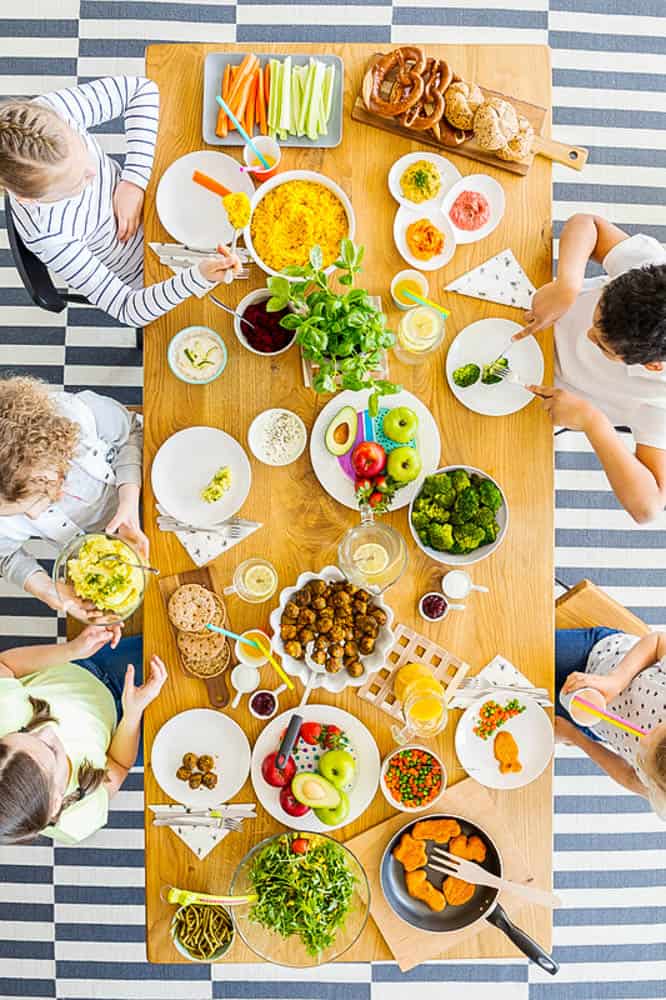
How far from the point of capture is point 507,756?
2.05m

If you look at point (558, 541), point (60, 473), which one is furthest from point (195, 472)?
point (558, 541)

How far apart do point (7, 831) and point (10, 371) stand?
1.88 metres

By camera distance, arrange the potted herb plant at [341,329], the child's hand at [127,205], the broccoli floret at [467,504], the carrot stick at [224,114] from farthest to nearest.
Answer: the child's hand at [127,205] → the carrot stick at [224,114] → the broccoli floret at [467,504] → the potted herb plant at [341,329]

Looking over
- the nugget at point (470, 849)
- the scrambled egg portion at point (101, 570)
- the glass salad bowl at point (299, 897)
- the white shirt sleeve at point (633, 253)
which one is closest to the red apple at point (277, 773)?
the glass salad bowl at point (299, 897)

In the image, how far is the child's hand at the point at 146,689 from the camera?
6.73 ft

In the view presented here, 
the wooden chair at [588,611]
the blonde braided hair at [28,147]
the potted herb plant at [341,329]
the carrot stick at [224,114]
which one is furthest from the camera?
the wooden chair at [588,611]

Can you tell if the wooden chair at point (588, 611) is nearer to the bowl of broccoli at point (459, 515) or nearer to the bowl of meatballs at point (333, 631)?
the bowl of broccoli at point (459, 515)

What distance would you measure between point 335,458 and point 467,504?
1.20 ft

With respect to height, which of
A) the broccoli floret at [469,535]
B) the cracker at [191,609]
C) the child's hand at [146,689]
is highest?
the broccoli floret at [469,535]

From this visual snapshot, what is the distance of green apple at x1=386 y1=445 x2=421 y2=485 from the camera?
6.60 feet

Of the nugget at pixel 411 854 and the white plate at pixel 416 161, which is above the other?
the white plate at pixel 416 161

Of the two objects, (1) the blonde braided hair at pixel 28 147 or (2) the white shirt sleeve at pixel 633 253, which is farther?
(2) the white shirt sleeve at pixel 633 253

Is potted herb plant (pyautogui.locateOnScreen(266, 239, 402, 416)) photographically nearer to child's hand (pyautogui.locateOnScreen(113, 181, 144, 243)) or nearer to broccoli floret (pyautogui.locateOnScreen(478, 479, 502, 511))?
broccoli floret (pyautogui.locateOnScreen(478, 479, 502, 511))

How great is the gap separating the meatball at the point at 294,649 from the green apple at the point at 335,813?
13.9 inches
